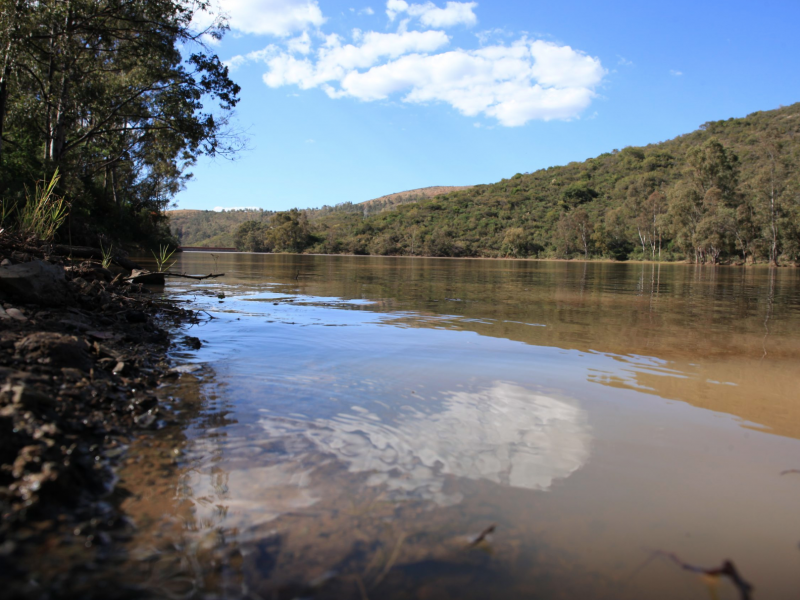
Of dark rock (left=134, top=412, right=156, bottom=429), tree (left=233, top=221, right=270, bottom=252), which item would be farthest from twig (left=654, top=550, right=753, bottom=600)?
tree (left=233, top=221, right=270, bottom=252)

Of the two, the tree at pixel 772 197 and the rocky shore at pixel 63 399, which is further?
the tree at pixel 772 197

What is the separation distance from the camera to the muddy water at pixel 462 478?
1.85 metres

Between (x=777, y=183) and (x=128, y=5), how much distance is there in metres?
63.2

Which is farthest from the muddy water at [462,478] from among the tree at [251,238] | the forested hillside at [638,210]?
the tree at [251,238]

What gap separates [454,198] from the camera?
486 feet

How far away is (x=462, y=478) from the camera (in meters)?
2.63

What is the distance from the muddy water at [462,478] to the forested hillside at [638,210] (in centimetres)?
6150

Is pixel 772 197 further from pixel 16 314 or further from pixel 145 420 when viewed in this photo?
pixel 16 314

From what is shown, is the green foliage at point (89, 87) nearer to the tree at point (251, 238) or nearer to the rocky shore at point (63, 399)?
the rocky shore at point (63, 399)

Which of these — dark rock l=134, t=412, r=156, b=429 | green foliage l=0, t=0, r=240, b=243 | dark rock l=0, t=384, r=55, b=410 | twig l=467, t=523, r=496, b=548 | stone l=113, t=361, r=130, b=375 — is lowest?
twig l=467, t=523, r=496, b=548

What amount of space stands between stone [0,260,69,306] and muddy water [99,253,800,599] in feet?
5.73

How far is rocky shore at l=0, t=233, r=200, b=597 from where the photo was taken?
190cm

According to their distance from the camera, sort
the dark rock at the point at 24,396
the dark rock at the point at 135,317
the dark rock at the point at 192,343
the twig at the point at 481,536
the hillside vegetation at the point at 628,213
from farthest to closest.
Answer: the hillside vegetation at the point at 628,213
the dark rock at the point at 135,317
the dark rock at the point at 192,343
the dark rock at the point at 24,396
the twig at the point at 481,536

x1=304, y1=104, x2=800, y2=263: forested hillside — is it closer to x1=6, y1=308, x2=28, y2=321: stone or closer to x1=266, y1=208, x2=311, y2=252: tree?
x1=266, y1=208, x2=311, y2=252: tree
